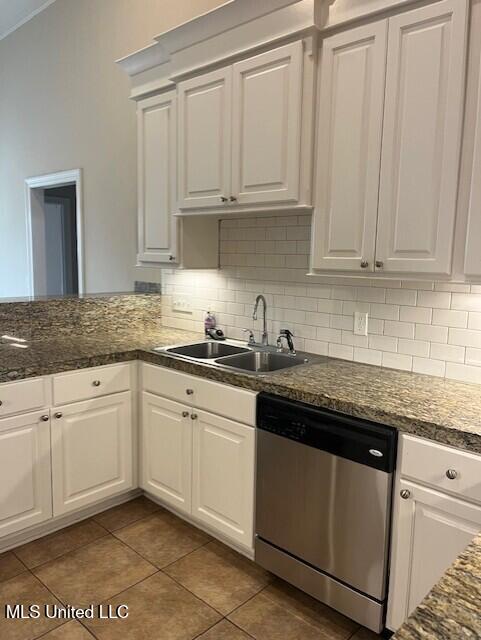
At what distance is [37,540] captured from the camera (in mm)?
2561

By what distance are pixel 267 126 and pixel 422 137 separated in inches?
28.9

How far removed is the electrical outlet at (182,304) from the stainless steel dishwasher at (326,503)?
1.36 meters

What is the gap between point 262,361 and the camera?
274 cm

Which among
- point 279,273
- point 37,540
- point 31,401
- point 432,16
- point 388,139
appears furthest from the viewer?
point 279,273

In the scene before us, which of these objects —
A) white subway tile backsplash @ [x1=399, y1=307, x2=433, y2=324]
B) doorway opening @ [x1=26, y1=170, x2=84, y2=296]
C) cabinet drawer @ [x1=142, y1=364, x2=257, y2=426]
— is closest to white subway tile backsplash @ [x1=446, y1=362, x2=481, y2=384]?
white subway tile backsplash @ [x1=399, y1=307, x2=433, y2=324]

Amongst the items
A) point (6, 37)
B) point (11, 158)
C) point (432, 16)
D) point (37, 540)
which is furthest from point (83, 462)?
point (6, 37)

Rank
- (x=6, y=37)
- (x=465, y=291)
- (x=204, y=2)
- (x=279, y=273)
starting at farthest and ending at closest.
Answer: (x=6, y=37) < (x=204, y=2) < (x=279, y=273) < (x=465, y=291)

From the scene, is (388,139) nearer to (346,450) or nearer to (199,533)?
(346,450)

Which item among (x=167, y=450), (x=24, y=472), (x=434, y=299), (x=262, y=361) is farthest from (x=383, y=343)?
(x=24, y=472)

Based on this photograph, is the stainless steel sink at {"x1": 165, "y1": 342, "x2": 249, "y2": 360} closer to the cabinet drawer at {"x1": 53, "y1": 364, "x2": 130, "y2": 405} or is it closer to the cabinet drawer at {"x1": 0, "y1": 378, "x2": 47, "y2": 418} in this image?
the cabinet drawer at {"x1": 53, "y1": 364, "x2": 130, "y2": 405}

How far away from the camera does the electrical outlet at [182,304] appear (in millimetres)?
3346

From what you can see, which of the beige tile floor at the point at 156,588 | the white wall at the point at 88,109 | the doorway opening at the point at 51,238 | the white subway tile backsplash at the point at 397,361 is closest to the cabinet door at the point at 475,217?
the white subway tile backsplash at the point at 397,361

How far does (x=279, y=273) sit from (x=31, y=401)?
1.45 metres

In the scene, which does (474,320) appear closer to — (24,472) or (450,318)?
(450,318)
